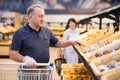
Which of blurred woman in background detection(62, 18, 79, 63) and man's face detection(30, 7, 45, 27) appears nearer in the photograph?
man's face detection(30, 7, 45, 27)

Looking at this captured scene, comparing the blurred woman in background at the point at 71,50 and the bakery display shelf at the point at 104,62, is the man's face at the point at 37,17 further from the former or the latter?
the blurred woman in background at the point at 71,50

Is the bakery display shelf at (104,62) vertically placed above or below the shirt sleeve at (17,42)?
below

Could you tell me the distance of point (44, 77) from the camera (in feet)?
9.69

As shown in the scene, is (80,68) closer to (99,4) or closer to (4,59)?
(4,59)

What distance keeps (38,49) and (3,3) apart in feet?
39.2

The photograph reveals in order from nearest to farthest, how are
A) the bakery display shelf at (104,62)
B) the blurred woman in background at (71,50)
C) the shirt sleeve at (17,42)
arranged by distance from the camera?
the bakery display shelf at (104,62)
the shirt sleeve at (17,42)
the blurred woman in background at (71,50)

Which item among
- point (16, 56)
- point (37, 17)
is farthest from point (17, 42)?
point (37, 17)

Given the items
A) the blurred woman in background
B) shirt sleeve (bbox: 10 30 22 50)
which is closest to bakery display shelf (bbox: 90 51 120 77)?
shirt sleeve (bbox: 10 30 22 50)

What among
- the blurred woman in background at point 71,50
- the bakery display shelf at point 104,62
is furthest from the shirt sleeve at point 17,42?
the blurred woman in background at point 71,50

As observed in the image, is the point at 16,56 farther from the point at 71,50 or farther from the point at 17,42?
the point at 71,50

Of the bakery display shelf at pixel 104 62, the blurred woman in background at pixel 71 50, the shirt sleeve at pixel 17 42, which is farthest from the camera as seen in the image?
the blurred woman in background at pixel 71 50

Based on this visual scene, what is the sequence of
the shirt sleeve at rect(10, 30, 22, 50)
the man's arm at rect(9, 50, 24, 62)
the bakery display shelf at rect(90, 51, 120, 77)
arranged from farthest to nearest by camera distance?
the shirt sleeve at rect(10, 30, 22, 50) → the man's arm at rect(9, 50, 24, 62) → the bakery display shelf at rect(90, 51, 120, 77)

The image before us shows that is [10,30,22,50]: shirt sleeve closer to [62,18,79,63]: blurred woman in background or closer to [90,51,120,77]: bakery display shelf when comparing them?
[90,51,120,77]: bakery display shelf

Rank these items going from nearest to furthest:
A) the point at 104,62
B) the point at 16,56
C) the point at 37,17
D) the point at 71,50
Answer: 1. the point at 104,62
2. the point at 16,56
3. the point at 37,17
4. the point at 71,50
